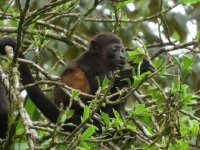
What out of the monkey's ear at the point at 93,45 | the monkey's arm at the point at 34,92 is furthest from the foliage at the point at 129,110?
the monkey's ear at the point at 93,45

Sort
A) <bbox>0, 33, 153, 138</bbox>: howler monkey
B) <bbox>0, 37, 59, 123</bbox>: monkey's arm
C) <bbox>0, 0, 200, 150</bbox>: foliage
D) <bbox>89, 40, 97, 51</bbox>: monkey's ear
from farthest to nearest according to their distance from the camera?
<bbox>89, 40, 97, 51</bbox>: monkey's ear < <bbox>0, 33, 153, 138</bbox>: howler monkey < <bbox>0, 37, 59, 123</bbox>: monkey's arm < <bbox>0, 0, 200, 150</bbox>: foliage

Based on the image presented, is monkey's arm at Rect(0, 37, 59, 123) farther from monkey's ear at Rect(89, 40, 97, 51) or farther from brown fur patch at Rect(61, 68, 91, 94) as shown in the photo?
monkey's ear at Rect(89, 40, 97, 51)

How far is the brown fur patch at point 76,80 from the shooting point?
6559mm

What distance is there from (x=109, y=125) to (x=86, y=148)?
0.28 m

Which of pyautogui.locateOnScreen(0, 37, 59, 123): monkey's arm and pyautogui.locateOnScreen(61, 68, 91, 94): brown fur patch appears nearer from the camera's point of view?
pyautogui.locateOnScreen(0, 37, 59, 123): monkey's arm

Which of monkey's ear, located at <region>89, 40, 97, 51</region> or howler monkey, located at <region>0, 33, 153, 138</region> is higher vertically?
monkey's ear, located at <region>89, 40, 97, 51</region>

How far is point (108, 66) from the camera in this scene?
725cm

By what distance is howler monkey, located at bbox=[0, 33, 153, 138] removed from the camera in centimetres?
544

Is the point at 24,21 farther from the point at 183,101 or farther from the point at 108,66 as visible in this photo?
the point at 108,66

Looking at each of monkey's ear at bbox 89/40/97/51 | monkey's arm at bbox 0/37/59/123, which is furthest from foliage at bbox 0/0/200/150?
monkey's ear at bbox 89/40/97/51

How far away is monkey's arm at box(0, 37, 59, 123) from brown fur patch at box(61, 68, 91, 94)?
101cm

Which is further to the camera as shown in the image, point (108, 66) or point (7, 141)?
point (108, 66)

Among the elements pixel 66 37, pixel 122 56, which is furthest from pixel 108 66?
pixel 66 37

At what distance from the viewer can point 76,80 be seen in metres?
6.64
